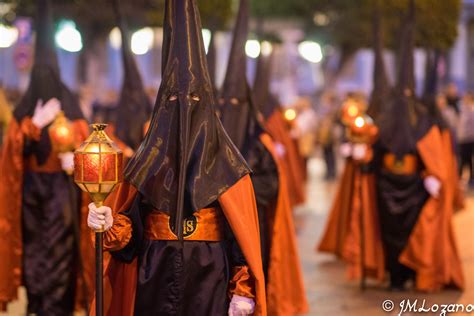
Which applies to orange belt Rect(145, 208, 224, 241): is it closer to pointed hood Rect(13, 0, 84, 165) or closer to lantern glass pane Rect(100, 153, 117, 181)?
lantern glass pane Rect(100, 153, 117, 181)

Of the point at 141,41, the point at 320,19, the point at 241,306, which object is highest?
the point at 320,19

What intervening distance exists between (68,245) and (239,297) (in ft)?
10.9

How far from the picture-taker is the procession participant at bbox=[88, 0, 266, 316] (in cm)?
514

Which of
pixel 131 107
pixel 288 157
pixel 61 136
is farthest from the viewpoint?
pixel 288 157

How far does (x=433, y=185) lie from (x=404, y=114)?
90cm

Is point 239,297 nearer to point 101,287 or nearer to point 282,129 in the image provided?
point 101,287

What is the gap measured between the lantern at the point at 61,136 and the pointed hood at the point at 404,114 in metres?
3.71

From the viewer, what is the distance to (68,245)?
8195mm

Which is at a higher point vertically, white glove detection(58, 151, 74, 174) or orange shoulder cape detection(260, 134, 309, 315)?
white glove detection(58, 151, 74, 174)

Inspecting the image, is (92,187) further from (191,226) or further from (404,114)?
(404,114)

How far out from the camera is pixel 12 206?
811 cm

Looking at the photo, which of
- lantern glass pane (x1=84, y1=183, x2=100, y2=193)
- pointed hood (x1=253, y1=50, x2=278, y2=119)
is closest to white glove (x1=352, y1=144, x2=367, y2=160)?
pointed hood (x1=253, y1=50, x2=278, y2=119)

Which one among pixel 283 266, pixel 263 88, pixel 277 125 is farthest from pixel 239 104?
pixel 277 125

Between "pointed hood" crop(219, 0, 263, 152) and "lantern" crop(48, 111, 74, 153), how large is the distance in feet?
4.32
